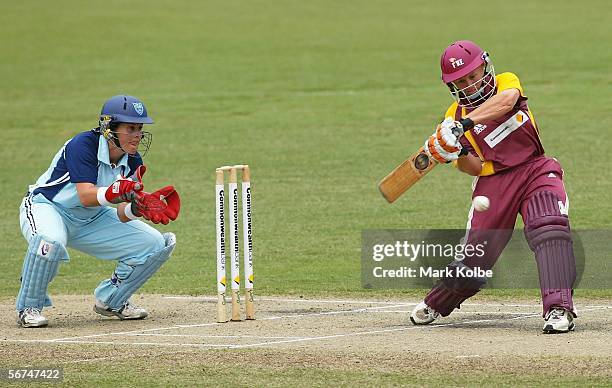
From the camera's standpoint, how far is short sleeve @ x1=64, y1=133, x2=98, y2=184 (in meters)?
9.70

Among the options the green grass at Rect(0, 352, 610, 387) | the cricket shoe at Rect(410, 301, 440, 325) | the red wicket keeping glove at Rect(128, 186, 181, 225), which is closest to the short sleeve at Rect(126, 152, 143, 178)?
the red wicket keeping glove at Rect(128, 186, 181, 225)

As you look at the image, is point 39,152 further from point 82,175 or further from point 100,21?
point 100,21

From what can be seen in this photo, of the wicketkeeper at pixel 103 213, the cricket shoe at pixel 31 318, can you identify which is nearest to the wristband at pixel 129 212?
the wicketkeeper at pixel 103 213

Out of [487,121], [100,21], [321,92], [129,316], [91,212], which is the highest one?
[100,21]

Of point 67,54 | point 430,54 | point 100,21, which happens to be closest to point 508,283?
point 430,54

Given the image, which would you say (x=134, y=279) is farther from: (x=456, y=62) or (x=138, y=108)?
(x=456, y=62)

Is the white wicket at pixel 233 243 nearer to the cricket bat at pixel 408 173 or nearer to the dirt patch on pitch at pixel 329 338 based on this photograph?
the dirt patch on pitch at pixel 329 338

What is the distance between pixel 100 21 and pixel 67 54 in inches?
188

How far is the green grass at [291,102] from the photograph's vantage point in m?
14.3

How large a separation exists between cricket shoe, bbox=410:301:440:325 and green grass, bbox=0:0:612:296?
1921 millimetres

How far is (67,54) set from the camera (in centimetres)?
3081

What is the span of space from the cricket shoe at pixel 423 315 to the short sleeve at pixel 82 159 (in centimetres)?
250

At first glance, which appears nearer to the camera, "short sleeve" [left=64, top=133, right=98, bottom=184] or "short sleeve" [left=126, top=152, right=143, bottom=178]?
"short sleeve" [left=64, top=133, right=98, bottom=184]

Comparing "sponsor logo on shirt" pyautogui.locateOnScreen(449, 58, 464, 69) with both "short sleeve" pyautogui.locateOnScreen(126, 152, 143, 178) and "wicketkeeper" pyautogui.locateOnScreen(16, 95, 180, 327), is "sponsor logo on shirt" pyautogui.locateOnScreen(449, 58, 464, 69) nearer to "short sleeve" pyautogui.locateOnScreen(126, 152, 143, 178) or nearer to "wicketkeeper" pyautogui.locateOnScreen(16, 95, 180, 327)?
"wicketkeeper" pyautogui.locateOnScreen(16, 95, 180, 327)
